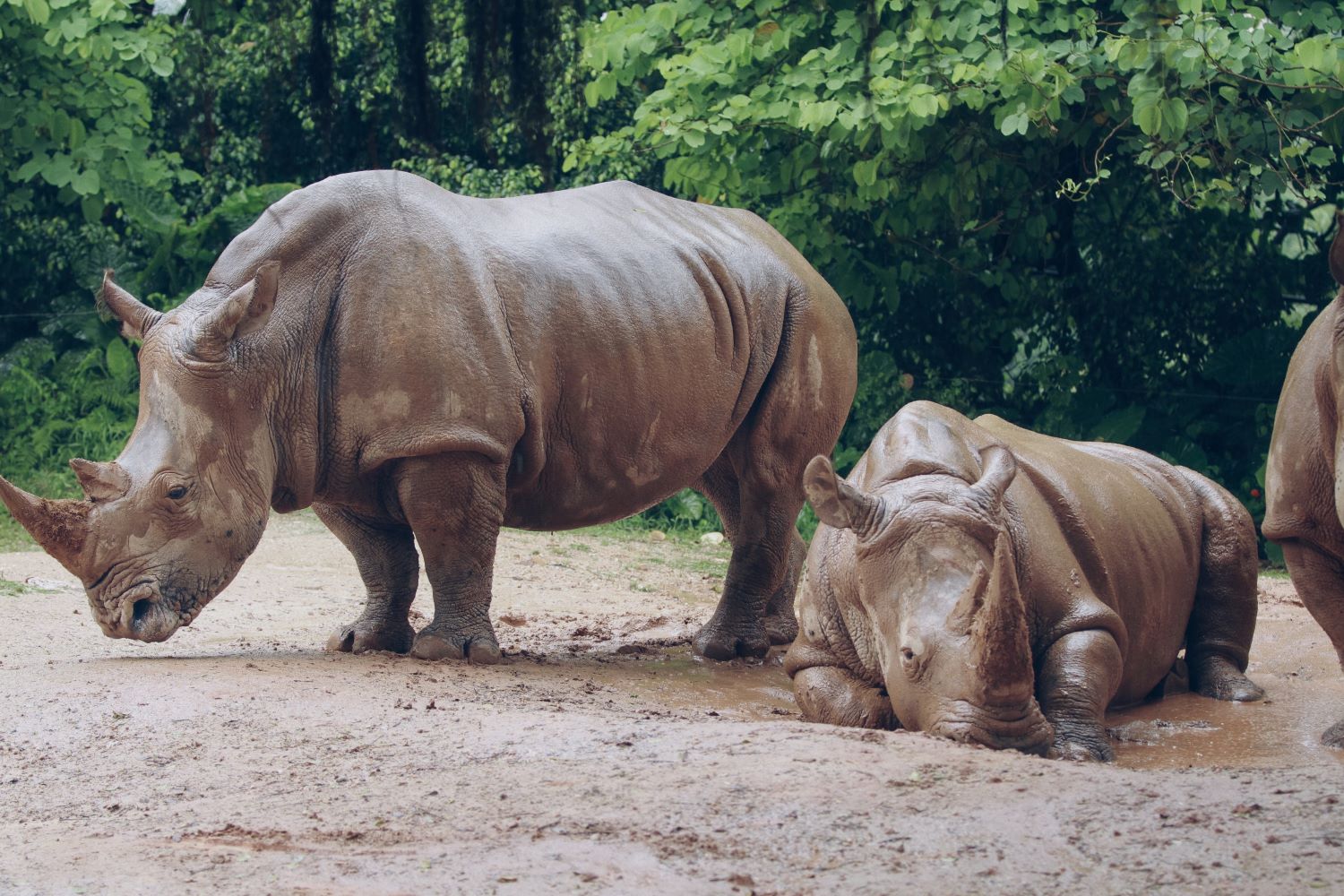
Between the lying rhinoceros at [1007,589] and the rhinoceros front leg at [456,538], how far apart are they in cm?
134

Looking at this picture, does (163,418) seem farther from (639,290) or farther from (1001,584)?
(1001,584)

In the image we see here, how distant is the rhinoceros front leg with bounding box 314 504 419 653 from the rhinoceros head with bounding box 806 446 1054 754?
2.26 metres

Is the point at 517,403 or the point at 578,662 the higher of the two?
the point at 517,403

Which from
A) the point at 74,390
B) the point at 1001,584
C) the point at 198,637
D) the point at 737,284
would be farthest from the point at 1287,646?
the point at 74,390

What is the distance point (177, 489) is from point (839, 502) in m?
2.41

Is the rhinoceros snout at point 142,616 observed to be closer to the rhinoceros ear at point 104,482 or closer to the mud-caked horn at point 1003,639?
the rhinoceros ear at point 104,482

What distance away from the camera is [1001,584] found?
457cm

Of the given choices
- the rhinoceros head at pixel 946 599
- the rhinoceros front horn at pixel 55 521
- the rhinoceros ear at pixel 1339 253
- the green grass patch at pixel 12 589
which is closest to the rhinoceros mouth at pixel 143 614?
the rhinoceros front horn at pixel 55 521

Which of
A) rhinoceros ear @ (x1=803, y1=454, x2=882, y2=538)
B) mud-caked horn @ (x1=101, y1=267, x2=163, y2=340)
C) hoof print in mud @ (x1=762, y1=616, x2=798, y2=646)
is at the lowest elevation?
hoof print in mud @ (x1=762, y1=616, x2=798, y2=646)

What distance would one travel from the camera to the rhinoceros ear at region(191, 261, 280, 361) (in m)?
6.15

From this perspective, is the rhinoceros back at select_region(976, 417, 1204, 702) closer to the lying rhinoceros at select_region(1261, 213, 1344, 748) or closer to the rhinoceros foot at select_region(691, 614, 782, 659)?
the lying rhinoceros at select_region(1261, 213, 1344, 748)

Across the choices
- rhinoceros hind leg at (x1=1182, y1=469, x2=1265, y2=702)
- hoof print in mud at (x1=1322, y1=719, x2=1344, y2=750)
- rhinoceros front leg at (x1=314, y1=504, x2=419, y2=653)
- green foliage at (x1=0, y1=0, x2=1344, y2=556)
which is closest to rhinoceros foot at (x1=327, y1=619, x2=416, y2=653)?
rhinoceros front leg at (x1=314, y1=504, x2=419, y2=653)

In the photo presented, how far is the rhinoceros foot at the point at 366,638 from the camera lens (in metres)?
6.84

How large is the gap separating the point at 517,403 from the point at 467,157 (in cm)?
868
